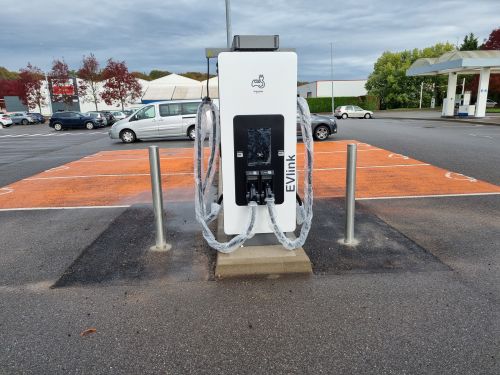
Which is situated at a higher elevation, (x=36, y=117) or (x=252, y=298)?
(x=36, y=117)

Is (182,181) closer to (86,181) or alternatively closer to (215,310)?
(86,181)

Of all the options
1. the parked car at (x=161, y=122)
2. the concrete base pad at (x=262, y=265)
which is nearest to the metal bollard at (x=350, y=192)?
the concrete base pad at (x=262, y=265)

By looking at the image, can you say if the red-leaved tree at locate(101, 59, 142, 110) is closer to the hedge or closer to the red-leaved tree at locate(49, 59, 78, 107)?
the red-leaved tree at locate(49, 59, 78, 107)

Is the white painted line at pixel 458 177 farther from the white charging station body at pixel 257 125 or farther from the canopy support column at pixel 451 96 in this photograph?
the canopy support column at pixel 451 96

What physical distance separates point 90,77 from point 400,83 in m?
43.9

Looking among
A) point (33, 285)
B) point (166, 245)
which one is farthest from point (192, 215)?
point (33, 285)

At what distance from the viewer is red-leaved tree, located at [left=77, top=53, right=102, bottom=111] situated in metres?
53.7

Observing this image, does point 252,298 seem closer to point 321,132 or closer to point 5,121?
point 321,132

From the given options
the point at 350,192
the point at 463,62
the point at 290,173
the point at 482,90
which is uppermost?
the point at 463,62

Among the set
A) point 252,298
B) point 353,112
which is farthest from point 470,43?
point 252,298

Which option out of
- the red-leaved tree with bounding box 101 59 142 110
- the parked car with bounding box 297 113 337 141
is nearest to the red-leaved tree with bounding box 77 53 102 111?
the red-leaved tree with bounding box 101 59 142 110

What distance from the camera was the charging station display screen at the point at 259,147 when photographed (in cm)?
378

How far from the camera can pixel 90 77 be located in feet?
178

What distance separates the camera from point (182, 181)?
8531mm
